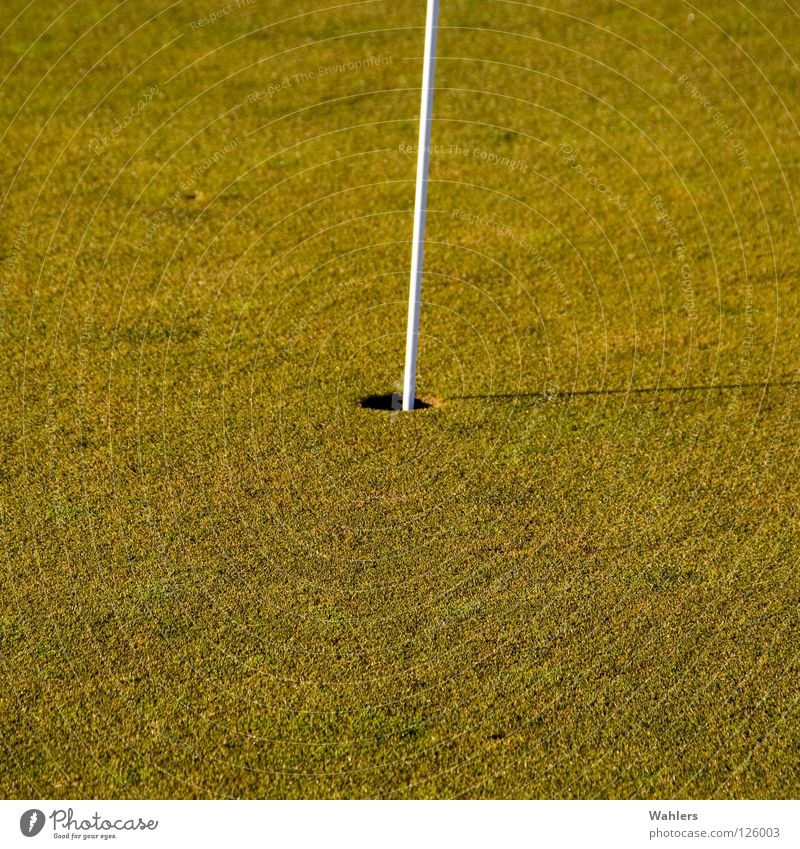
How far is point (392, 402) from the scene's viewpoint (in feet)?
30.3

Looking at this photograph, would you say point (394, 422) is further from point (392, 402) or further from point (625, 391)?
point (625, 391)

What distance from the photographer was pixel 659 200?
12328 millimetres

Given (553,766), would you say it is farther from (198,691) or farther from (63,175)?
(63,175)

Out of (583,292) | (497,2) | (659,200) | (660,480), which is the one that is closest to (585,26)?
(497,2)

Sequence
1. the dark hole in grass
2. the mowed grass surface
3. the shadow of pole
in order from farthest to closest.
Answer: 1. the shadow of pole
2. the dark hole in grass
3. the mowed grass surface

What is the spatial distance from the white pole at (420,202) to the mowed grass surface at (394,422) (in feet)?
1.01

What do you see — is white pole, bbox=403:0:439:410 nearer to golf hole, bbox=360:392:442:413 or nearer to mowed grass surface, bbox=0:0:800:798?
golf hole, bbox=360:392:442:413

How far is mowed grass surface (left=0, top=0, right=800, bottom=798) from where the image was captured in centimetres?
645
